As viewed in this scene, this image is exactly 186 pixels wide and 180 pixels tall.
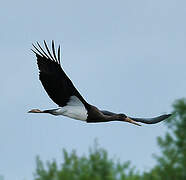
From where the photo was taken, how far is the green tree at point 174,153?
103ft

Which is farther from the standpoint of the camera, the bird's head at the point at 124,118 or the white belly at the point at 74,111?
the bird's head at the point at 124,118

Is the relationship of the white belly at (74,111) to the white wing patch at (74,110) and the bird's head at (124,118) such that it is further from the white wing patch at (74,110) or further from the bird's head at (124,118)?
the bird's head at (124,118)

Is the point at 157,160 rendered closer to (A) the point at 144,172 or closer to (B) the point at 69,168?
(A) the point at 144,172

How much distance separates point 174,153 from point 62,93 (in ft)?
27.6

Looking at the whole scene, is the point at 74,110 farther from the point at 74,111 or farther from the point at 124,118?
the point at 124,118

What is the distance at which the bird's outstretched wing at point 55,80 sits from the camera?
25.0 meters

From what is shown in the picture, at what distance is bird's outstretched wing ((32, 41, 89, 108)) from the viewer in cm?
2505

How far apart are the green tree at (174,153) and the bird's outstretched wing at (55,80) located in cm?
300

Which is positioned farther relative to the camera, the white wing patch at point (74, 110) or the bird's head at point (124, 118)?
the bird's head at point (124, 118)

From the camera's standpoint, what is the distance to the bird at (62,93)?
82.3 ft

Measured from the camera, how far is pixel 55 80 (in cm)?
2542

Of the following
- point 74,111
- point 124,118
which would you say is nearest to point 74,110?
point 74,111

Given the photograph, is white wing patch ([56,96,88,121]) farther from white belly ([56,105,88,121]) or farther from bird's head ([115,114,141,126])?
bird's head ([115,114,141,126])

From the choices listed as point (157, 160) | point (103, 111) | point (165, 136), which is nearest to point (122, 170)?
point (103, 111)
